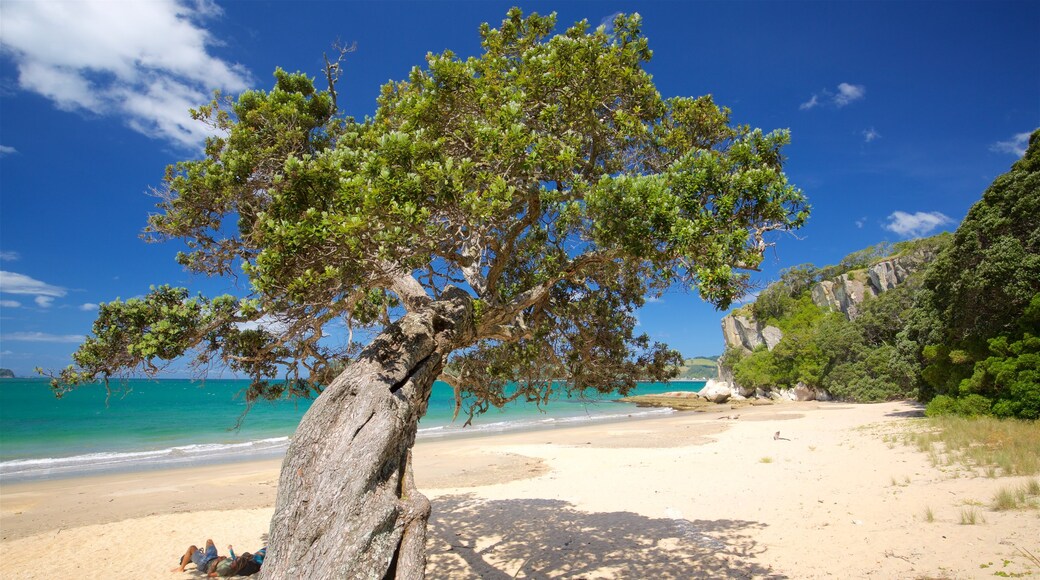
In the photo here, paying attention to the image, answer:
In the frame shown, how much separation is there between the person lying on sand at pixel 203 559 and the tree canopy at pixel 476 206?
322 centimetres

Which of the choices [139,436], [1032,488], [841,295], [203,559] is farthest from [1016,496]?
[841,295]

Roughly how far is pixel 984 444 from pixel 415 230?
15838 millimetres

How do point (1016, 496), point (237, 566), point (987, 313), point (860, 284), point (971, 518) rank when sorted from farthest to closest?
point (860, 284)
point (987, 313)
point (1016, 496)
point (237, 566)
point (971, 518)

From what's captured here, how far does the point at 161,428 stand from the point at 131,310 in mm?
37968

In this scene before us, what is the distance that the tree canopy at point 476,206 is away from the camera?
4.56 m

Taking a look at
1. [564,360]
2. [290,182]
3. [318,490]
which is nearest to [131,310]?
[290,182]

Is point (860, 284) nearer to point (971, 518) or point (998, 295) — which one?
point (998, 295)

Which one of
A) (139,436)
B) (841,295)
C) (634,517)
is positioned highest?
(841,295)

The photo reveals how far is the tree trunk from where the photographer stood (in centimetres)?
362

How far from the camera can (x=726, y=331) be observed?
229ft

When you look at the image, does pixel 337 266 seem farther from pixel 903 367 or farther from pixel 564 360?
pixel 903 367

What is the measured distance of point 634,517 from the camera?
394 inches

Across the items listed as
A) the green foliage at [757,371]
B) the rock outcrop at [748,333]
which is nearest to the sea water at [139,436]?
the green foliage at [757,371]

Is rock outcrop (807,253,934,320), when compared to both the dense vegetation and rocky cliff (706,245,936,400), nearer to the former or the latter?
rocky cliff (706,245,936,400)
